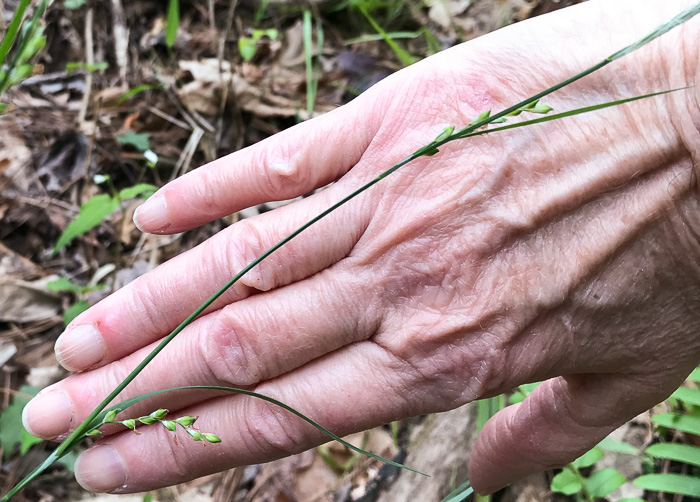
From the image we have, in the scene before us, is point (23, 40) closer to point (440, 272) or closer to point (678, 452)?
point (440, 272)

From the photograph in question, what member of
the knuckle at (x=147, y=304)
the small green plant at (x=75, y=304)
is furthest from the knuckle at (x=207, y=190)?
the small green plant at (x=75, y=304)

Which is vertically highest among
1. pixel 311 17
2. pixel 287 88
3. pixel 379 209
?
pixel 311 17

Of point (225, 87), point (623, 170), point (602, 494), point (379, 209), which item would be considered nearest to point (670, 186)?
point (623, 170)

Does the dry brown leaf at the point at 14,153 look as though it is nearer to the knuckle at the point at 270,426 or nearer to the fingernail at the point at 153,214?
the fingernail at the point at 153,214

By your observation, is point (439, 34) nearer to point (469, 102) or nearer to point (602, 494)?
point (469, 102)

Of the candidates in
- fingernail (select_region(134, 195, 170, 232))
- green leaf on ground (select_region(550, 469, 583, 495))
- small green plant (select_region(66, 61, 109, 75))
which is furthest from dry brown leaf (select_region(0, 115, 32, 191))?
green leaf on ground (select_region(550, 469, 583, 495))

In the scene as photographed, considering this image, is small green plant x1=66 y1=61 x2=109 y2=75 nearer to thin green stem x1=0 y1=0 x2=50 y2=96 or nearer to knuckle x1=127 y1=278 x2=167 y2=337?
knuckle x1=127 y1=278 x2=167 y2=337

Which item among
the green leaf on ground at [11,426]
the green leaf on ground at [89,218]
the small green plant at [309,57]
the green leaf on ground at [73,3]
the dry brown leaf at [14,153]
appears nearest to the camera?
the green leaf on ground at [11,426]

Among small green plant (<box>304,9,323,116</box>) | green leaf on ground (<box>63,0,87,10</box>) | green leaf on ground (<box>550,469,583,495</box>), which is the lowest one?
green leaf on ground (<box>550,469,583,495</box>)
